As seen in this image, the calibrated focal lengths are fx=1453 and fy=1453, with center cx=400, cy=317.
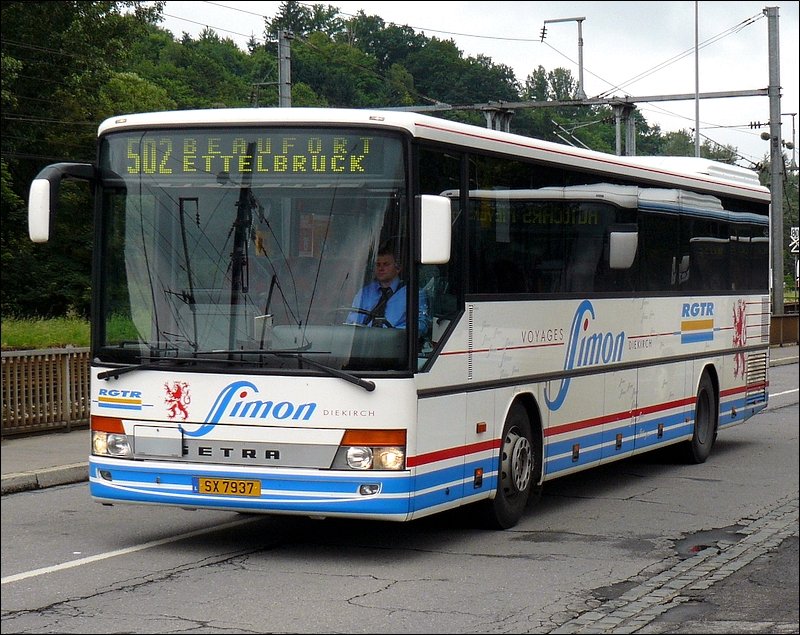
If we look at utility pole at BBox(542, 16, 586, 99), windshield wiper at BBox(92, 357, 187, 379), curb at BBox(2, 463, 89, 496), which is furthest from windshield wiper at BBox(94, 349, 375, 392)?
utility pole at BBox(542, 16, 586, 99)

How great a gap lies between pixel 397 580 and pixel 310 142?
2895 mm

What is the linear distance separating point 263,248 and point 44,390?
8475mm

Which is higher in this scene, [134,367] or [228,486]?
[134,367]

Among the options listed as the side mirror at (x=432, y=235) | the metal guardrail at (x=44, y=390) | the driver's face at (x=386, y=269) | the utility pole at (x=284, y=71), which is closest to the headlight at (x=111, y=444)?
the driver's face at (x=386, y=269)

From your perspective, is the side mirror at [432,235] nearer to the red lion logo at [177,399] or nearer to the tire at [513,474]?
the red lion logo at [177,399]

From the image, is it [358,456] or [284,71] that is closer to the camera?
[358,456]

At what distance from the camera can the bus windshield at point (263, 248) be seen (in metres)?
9.39

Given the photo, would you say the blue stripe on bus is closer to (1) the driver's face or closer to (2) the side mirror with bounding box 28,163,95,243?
(1) the driver's face

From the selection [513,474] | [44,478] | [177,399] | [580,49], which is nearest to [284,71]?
[580,49]

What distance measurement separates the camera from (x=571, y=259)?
40.2 ft

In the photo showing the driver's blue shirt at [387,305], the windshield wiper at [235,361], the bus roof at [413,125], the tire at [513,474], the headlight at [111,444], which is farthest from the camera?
the tire at [513,474]

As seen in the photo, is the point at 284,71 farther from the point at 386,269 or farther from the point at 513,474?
the point at 386,269

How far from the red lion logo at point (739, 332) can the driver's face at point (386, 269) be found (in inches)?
341

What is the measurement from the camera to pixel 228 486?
945cm
